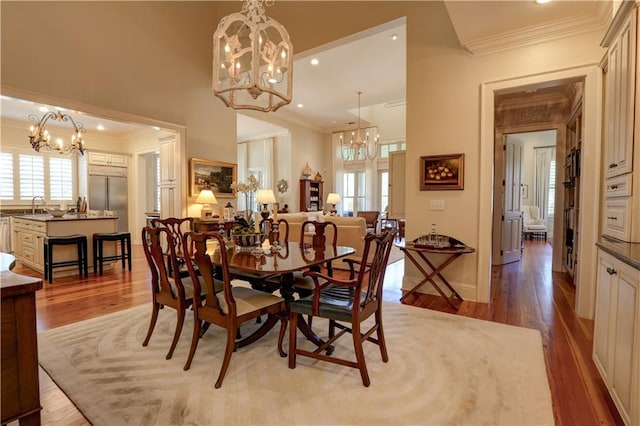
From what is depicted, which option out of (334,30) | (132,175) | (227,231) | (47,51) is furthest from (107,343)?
(132,175)

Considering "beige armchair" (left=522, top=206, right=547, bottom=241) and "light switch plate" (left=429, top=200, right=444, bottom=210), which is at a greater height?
"light switch plate" (left=429, top=200, right=444, bottom=210)

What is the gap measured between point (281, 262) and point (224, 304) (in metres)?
0.49

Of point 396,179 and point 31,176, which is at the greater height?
point 31,176

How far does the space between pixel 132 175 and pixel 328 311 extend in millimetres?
8585

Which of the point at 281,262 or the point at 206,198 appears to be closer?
the point at 281,262

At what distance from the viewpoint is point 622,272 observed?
1652 millimetres

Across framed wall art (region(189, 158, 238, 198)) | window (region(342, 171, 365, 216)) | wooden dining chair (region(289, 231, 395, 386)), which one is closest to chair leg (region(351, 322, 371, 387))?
wooden dining chair (region(289, 231, 395, 386))

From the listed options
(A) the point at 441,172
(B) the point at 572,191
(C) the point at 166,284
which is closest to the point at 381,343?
(C) the point at 166,284

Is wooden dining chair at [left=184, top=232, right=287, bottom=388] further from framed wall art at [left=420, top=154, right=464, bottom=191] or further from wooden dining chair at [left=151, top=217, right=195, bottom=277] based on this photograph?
framed wall art at [left=420, top=154, right=464, bottom=191]

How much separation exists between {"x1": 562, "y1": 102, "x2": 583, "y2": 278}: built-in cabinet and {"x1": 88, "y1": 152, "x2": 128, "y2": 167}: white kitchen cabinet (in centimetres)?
997

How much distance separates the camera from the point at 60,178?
7.77 meters

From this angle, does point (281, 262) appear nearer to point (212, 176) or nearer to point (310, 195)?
point (212, 176)

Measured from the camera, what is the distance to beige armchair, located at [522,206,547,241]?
957 cm

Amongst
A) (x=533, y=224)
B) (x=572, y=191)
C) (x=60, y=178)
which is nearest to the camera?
(x=572, y=191)
